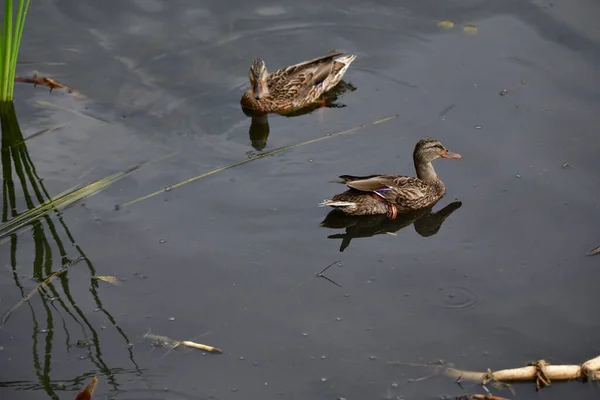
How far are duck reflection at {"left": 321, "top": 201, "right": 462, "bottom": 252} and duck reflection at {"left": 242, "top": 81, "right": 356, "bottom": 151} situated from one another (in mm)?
1455

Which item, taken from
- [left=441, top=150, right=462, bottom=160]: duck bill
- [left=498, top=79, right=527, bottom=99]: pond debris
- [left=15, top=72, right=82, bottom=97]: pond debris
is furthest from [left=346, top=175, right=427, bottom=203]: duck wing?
[left=15, top=72, right=82, bottom=97]: pond debris

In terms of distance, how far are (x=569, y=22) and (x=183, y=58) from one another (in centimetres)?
491

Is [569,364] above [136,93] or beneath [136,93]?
beneath

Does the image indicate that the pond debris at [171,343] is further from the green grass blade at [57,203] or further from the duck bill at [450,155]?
the duck bill at [450,155]

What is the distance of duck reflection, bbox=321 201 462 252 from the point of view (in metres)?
9.17

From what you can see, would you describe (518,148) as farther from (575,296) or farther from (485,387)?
(485,387)

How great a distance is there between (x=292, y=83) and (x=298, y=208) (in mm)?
2689

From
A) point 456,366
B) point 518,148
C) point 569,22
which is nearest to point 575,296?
point 456,366

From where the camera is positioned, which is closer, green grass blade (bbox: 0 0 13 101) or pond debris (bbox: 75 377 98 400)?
pond debris (bbox: 75 377 98 400)

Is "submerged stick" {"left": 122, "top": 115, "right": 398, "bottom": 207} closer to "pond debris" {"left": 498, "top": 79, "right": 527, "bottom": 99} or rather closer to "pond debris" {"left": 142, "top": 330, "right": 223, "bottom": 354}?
"pond debris" {"left": 498, "top": 79, "right": 527, "bottom": 99}

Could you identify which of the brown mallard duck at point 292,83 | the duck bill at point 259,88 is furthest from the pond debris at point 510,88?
the duck bill at point 259,88

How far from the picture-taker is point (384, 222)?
943 cm

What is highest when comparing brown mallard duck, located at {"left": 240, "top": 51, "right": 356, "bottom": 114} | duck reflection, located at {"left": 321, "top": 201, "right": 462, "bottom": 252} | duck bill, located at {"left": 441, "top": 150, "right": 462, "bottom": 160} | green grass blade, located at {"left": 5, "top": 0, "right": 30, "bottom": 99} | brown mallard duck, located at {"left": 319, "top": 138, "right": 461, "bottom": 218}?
green grass blade, located at {"left": 5, "top": 0, "right": 30, "bottom": 99}

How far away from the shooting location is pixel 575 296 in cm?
810
